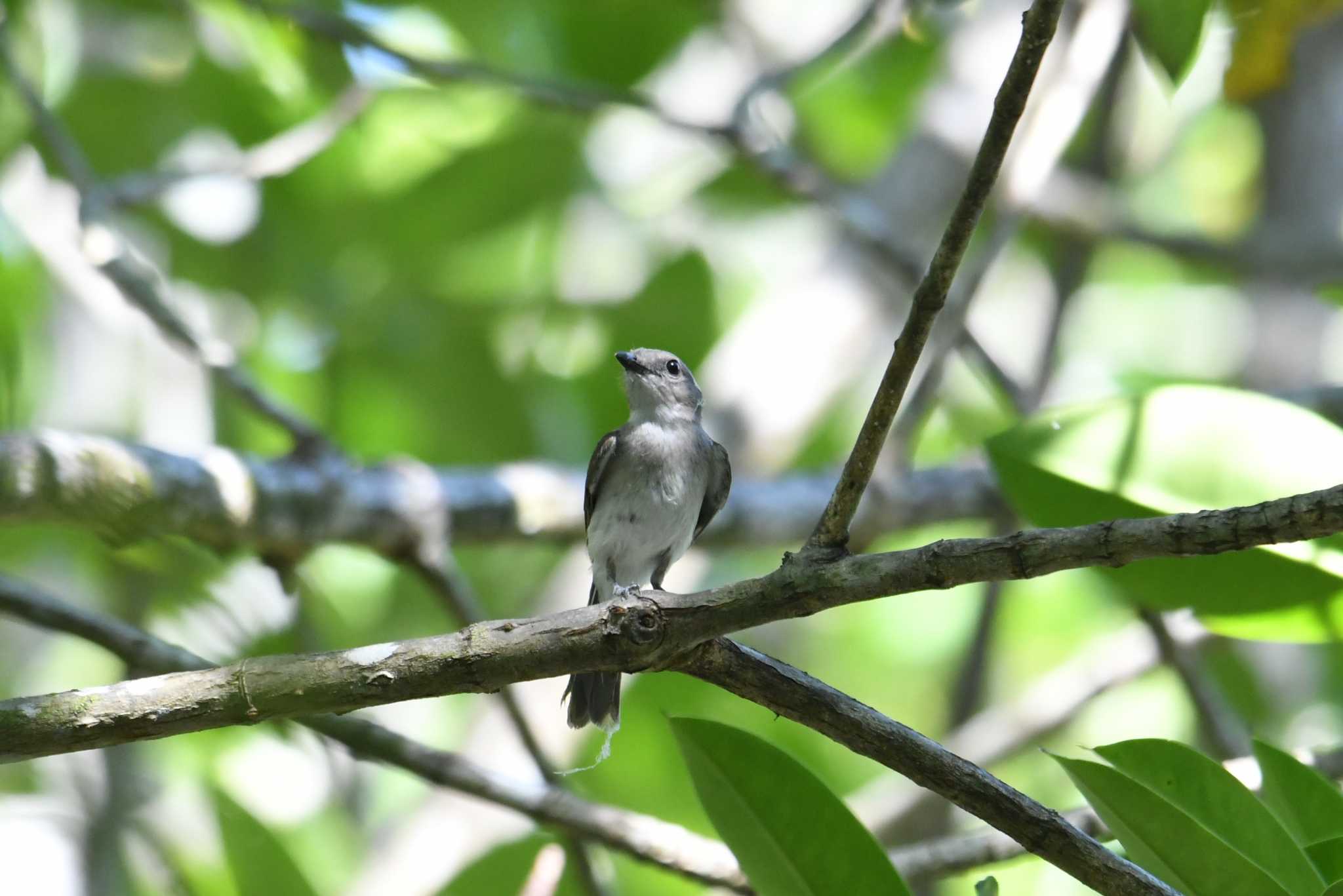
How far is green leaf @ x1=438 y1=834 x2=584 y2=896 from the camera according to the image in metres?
3.76

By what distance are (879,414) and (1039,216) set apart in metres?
4.55

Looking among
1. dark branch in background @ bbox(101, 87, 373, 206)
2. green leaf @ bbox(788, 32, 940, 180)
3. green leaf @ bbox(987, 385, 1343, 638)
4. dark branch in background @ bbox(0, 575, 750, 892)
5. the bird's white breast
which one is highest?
green leaf @ bbox(788, 32, 940, 180)

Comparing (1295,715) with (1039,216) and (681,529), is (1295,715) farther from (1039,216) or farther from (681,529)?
(681,529)

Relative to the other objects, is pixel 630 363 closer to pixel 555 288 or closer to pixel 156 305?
pixel 555 288

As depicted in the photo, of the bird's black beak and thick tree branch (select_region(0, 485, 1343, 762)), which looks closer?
thick tree branch (select_region(0, 485, 1343, 762))

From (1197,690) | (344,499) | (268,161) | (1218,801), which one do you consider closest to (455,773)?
(344,499)

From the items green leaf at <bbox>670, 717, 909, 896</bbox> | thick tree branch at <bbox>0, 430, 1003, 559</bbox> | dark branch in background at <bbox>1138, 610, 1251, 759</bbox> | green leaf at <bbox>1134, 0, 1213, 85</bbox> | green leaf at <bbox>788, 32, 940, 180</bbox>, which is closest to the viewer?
green leaf at <bbox>670, 717, 909, 896</bbox>

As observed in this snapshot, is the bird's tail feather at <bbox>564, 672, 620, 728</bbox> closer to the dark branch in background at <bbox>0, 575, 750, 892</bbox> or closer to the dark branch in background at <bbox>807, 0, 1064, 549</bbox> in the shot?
the dark branch in background at <bbox>0, 575, 750, 892</bbox>

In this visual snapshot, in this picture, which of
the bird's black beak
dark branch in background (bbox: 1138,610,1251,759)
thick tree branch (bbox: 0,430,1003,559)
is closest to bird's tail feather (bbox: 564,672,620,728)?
thick tree branch (bbox: 0,430,1003,559)

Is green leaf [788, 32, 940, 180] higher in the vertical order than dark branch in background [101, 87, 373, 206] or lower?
higher

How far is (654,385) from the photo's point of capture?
5445mm

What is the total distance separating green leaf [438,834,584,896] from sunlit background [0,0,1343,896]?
1144 mm

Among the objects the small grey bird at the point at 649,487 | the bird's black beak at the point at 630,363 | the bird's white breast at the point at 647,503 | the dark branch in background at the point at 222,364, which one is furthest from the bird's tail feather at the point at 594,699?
the bird's black beak at the point at 630,363

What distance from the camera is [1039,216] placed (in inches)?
264
